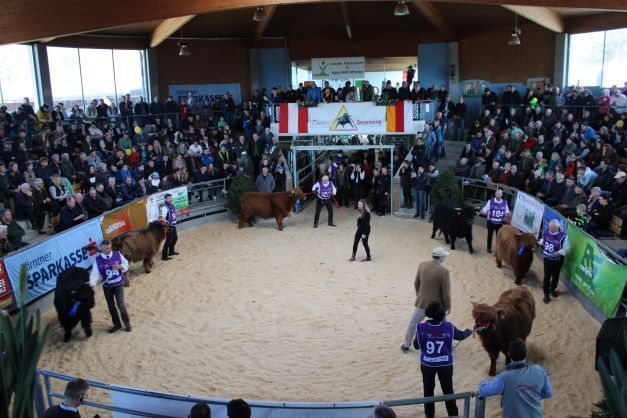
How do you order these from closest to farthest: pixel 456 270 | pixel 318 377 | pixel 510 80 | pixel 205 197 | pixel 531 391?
1. pixel 531 391
2. pixel 318 377
3. pixel 456 270
4. pixel 205 197
5. pixel 510 80

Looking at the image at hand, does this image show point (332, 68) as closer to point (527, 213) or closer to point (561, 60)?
point (561, 60)

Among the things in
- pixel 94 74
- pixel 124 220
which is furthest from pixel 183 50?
pixel 124 220

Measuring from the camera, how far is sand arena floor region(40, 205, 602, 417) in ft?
25.8

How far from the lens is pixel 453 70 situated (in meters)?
25.4

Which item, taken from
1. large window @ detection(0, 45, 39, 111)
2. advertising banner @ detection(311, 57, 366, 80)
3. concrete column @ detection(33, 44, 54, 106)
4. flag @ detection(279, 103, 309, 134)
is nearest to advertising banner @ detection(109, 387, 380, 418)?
flag @ detection(279, 103, 309, 134)

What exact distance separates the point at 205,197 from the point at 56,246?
7.23 metres

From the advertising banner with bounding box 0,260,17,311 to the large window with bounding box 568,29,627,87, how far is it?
758 inches

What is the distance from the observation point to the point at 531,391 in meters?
5.17

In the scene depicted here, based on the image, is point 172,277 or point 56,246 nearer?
point 56,246

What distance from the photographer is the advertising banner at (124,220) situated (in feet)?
42.1

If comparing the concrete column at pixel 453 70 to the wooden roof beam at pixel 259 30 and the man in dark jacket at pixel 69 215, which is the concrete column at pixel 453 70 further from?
the man in dark jacket at pixel 69 215

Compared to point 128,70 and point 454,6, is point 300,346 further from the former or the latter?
point 128,70

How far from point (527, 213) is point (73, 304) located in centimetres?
994

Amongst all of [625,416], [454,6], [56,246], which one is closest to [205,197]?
[56,246]
